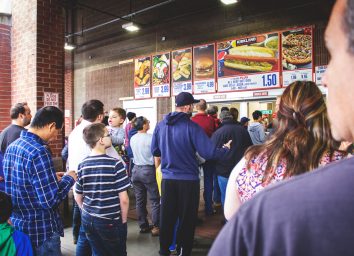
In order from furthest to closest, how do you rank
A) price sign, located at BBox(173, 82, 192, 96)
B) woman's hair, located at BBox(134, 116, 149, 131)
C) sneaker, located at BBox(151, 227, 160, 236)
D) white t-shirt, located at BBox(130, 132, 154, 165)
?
price sign, located at BBox(173, 82, 192, 96)
woman's hair, located at BBox(134, 116, 149, 131)
white t-shirt, located at BBox(130, 132, 154, 165)
sneaker, located at BBox(151, 227, 160, 236)

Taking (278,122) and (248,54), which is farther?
(248,54)

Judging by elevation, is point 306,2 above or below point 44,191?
above

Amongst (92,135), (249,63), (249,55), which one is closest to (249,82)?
(249,63)

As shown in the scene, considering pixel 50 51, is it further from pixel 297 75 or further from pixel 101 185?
pixel 297 75

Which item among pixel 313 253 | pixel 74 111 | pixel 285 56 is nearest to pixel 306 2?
pixel 285 56

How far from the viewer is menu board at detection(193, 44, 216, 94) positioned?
964 centimetres

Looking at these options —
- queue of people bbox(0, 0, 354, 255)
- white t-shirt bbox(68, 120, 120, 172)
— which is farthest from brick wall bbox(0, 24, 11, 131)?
white t-shirt bbox(68, 120, 120, 172)

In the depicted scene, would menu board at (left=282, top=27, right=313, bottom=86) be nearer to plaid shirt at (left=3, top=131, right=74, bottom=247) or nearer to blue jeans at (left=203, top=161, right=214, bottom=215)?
blue jeans at (left=203, top=161, right=214, bottom=215)

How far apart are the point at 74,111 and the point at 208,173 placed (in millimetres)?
10012

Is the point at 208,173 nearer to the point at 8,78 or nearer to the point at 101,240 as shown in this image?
the point at 101,240

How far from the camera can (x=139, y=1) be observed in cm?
1096

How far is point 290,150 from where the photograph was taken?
158 cm

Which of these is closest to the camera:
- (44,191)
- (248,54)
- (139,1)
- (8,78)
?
(44,191)

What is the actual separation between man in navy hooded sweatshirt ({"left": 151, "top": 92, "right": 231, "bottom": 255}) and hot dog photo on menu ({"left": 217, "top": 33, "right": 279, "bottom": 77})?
205 inches
